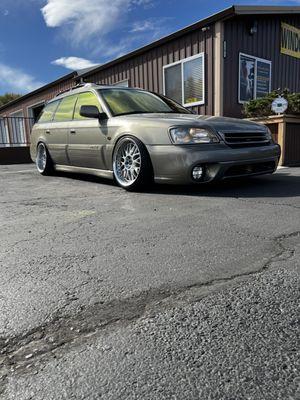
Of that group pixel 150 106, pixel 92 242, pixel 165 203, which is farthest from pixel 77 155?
pixel 92 242

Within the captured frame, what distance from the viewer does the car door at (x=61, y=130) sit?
618 cm

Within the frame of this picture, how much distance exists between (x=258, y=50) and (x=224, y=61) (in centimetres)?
180

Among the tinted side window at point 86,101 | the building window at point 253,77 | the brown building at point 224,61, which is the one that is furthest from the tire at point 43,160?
the building window at point 253,77

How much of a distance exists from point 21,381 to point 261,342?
0.90 metres

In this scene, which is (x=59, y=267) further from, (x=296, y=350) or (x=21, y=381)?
(x=296, y=350)

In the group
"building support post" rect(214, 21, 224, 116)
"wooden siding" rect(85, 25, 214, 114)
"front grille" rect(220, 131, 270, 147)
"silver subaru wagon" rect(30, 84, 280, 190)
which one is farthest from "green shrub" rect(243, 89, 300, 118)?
"front grille" rect(220, 131, 270, 147)

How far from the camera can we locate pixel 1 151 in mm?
12000

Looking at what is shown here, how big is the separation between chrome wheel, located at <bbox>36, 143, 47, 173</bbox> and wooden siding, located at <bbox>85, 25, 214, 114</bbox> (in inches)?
190

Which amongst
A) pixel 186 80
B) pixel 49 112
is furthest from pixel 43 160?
pixel 186 80

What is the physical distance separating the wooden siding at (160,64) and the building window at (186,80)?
0.50ft

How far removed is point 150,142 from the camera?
4.48 metres

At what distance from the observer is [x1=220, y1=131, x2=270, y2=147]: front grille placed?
442 cm

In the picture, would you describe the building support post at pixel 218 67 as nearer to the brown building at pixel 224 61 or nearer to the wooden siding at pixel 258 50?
the brown building at pixel 224 61

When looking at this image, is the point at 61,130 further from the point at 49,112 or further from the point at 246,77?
the point at 246,77
